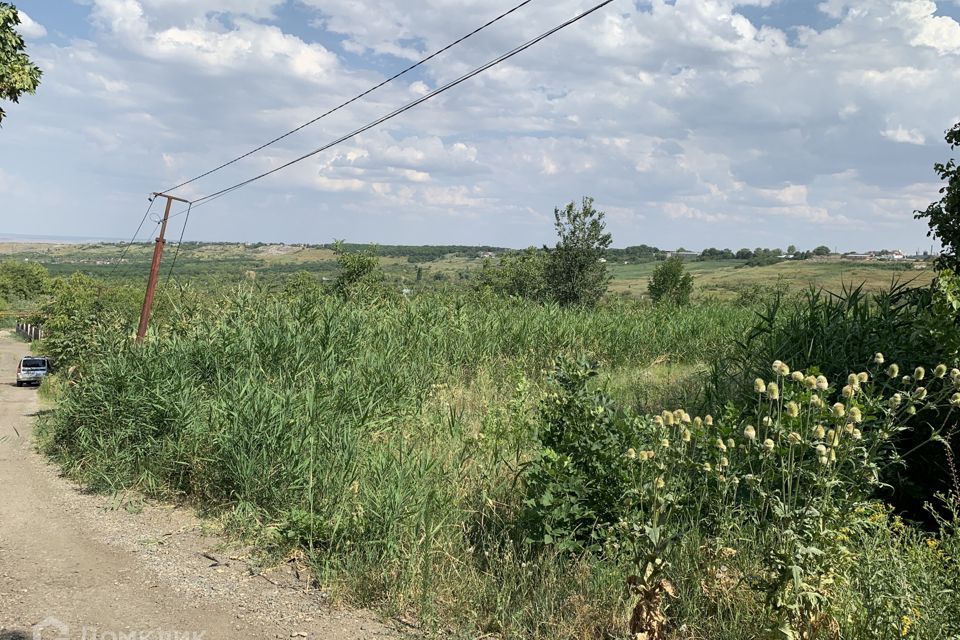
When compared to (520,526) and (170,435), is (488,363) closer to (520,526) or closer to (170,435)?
(170,435)

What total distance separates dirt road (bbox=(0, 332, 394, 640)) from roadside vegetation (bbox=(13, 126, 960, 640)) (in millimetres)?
280

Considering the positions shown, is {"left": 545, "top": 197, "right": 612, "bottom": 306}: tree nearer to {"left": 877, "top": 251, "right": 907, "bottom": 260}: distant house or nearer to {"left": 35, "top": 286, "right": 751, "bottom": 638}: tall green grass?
{"left": 35, "top": 286, "right": 751, "bottom": 638}: tall green grass

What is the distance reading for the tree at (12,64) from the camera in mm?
10148

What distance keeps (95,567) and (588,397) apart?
4294 mm

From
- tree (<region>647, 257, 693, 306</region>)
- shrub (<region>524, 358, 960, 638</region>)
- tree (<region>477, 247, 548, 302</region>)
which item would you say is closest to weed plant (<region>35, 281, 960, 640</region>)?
shrub (<region>524, 358, 960, 638</region>)

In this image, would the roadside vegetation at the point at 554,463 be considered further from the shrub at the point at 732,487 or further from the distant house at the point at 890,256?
the distant house at the point at 890,256

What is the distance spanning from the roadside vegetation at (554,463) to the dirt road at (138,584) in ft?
0.92

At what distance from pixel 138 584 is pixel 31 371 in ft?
172

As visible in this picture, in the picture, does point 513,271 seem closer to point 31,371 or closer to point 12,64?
point 31,371

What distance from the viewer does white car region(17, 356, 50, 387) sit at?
4753 cm

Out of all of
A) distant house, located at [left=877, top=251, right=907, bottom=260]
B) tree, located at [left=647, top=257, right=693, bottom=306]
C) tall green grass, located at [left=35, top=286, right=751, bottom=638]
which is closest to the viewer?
tall green grass, located at [left=35, top=286, right=751, bottom=638]

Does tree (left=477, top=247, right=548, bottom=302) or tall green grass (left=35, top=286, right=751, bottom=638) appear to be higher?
tree (left=477, top=247, right=548, bottom=302)

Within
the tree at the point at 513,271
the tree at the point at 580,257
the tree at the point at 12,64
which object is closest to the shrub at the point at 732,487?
the tree at the point at 12,64

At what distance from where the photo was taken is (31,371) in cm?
4788
